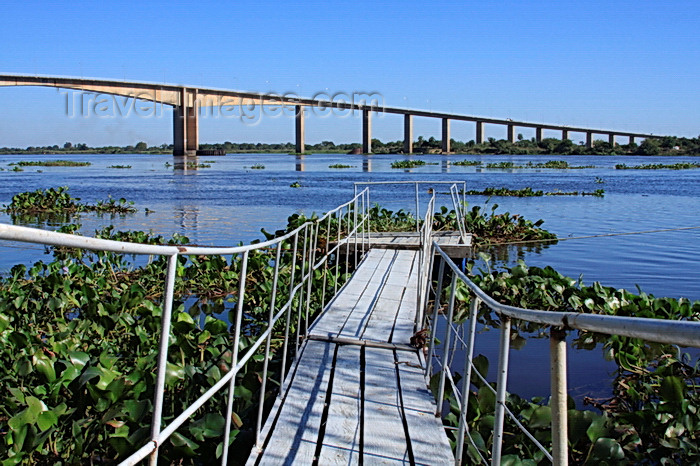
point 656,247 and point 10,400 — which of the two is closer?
point 10,400

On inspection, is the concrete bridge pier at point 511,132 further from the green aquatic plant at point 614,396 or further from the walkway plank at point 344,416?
the walkway plank at point 344,416

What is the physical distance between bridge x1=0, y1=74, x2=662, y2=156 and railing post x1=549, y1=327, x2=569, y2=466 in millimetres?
63565

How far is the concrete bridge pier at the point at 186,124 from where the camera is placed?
72750 millimetres

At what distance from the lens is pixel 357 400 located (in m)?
4.03

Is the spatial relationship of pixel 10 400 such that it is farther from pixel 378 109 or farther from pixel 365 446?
pixel 378 109

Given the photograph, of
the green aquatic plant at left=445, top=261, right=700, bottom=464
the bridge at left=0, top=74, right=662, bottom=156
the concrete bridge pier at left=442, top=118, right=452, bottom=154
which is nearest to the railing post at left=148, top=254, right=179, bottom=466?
the green aquatic plant at left=445, top=261, right=700, bottom=464

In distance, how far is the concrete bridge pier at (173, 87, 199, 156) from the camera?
7275cm

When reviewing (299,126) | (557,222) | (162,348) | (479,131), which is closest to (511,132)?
(479,131)

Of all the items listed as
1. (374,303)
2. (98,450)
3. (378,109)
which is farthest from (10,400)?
(378,109)

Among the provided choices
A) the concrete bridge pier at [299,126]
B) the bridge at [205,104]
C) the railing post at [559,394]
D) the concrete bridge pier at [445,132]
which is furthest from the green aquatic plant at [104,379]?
the concrete bridge pier at [445,132]

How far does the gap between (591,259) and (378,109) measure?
78657 mm

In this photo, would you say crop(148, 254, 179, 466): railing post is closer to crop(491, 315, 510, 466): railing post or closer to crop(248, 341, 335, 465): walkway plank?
crop(491, 315, 510, 466): railing post

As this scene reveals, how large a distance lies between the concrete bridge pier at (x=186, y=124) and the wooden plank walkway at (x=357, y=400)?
69.1 m

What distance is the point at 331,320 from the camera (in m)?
5.95
